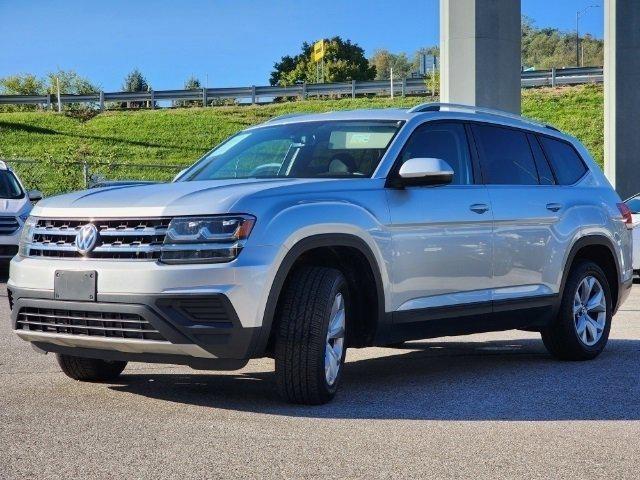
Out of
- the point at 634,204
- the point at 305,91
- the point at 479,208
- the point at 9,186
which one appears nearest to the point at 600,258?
the point at 479,208

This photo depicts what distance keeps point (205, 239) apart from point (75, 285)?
2.56ft

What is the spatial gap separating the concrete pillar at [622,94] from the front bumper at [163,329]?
2365 cm

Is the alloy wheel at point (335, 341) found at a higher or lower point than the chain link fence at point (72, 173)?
higher

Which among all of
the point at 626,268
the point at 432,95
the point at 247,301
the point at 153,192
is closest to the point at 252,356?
the point at 247,301

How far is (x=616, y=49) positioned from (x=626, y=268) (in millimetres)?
19988

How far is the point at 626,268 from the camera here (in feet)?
31.7

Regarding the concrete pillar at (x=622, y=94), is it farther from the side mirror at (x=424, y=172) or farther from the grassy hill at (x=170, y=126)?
the side mirror at (x=424, y=172)

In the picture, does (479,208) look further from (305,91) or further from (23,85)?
(23,85)

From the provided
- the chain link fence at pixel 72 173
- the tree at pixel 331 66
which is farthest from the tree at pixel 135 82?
the chain link fence at pixel 72 173

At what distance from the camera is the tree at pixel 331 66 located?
309ft

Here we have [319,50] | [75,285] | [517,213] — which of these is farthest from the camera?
[319,50]

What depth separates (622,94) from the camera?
95.0ft

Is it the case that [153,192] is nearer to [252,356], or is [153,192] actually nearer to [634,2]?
[252,356]

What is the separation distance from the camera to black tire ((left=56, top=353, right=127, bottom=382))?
7.43 meters
